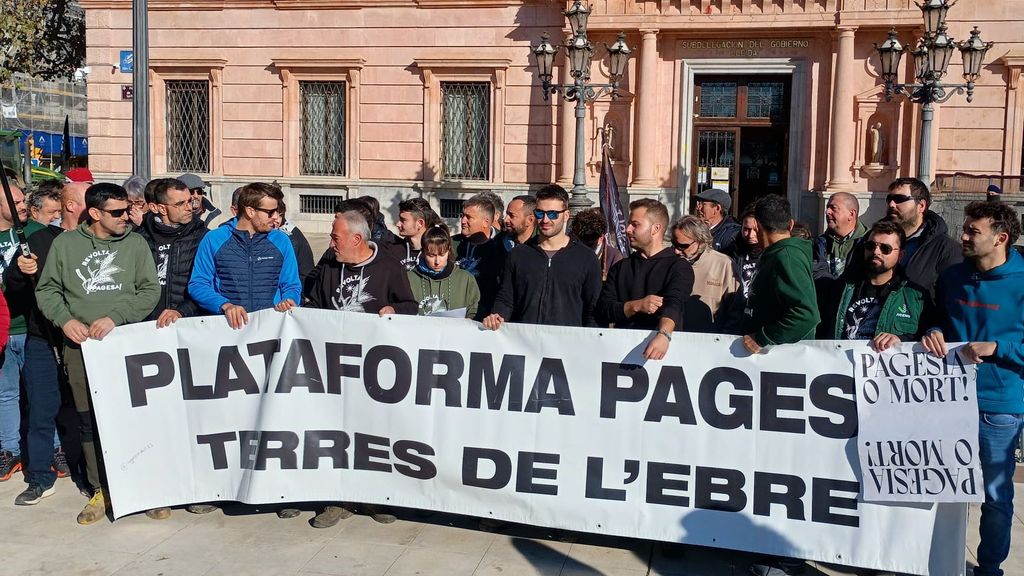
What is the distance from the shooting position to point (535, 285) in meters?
5.75

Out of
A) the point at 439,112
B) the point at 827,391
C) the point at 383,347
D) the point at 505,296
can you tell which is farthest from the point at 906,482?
the point at 439,112

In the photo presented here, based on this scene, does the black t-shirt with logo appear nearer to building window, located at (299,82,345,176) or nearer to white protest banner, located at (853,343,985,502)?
white protest banner, located at (853,343,985,502)

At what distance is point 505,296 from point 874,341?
210cm

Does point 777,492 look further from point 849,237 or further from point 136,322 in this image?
point 136,322

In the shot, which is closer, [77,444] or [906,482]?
[906,482]

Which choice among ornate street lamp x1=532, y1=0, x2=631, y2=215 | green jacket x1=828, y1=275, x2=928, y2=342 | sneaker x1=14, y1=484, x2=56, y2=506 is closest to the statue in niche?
ornate street lamp x1=532, y1=0, x2=631, y2=215

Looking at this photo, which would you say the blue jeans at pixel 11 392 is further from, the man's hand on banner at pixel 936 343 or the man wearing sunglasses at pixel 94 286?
the man's hand on banner at pixel 936 343

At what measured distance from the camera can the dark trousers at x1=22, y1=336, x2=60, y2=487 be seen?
609cm

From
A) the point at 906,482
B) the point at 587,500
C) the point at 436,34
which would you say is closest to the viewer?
the point at 906,482

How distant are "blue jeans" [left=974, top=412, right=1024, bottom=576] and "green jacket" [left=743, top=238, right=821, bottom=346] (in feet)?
3.14

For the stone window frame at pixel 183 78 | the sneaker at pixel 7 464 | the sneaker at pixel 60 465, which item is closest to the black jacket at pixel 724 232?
the sneaker at pixel 60 465

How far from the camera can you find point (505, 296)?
5.80 m

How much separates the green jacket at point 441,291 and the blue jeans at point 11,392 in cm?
259

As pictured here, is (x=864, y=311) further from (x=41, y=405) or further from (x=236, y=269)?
(x=41, y=405)
